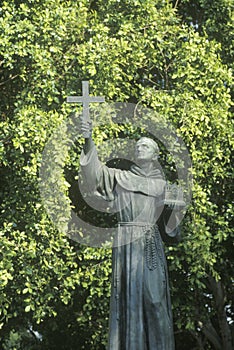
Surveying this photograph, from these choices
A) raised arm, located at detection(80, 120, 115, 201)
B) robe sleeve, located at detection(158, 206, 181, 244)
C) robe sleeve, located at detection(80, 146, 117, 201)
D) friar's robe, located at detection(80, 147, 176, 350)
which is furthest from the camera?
robe sleeve, located at detection(158, 206, 181, 244)

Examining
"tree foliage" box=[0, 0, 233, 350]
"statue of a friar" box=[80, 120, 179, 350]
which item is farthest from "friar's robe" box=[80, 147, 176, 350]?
"tree foliage" box=[0, 0, 233, 350]

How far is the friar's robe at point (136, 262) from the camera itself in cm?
656

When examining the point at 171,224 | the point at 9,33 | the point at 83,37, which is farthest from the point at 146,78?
the point at 171,224

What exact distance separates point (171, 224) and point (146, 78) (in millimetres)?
5343

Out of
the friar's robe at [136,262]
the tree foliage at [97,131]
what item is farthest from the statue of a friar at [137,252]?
the tree foliage at [97,131]

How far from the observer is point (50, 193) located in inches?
412

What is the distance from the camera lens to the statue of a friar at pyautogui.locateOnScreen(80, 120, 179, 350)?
21.5 feet

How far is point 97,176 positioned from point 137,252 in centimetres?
81

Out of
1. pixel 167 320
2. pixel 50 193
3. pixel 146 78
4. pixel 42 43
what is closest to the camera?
pixel 167 320

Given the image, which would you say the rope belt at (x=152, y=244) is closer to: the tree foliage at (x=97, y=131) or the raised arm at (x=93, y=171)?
the raised arm at (x=93, y=171)

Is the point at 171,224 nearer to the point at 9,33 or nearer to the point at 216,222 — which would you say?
the point at 216,222

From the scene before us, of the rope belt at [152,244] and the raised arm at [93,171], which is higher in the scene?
the raised arm at [93,171]

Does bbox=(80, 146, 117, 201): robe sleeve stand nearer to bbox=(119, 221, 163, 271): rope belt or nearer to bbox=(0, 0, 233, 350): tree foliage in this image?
bbox=(119, 221, 163, 271): rope belt

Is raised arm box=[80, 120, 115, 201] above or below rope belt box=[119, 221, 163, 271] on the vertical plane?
above
